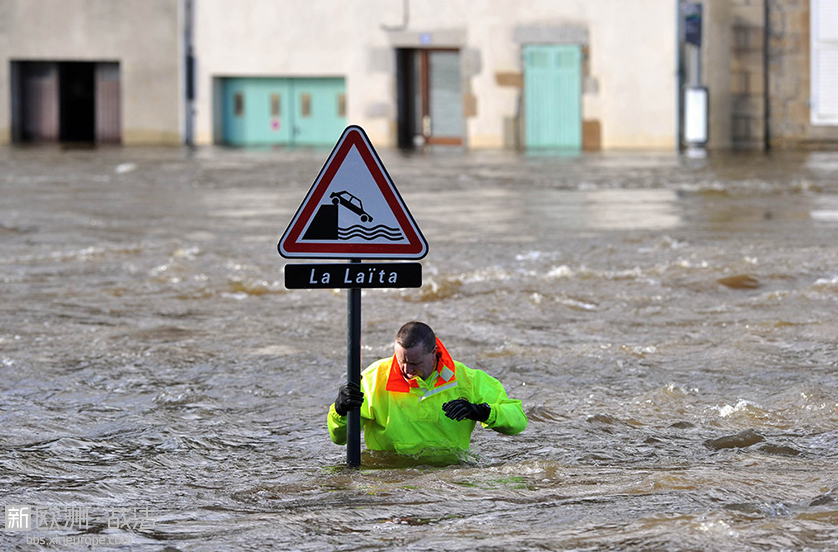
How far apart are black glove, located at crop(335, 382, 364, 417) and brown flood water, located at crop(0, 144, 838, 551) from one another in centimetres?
46

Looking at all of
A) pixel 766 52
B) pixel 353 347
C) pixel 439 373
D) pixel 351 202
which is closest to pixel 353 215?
pixel 351 202

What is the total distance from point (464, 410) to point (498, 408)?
10.8 inches

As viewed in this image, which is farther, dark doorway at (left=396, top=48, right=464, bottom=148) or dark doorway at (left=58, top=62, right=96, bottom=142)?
dark doorway at (left=58, top=62, right=96, bottom=142)

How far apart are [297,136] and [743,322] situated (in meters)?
20.6

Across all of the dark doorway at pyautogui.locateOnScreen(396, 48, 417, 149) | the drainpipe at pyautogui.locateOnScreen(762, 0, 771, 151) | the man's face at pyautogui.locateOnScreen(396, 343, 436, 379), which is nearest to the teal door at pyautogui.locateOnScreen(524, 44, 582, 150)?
the dark doorway at pyautogui.locateOnScreen(396, 48, 417, 149)

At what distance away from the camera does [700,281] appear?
41.8ft

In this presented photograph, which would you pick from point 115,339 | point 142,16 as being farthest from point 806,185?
point 142,16

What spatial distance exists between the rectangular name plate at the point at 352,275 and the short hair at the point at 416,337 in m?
0.43

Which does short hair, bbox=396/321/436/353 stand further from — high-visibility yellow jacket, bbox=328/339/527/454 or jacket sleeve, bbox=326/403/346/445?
jacket sleeve, bbox=326/403/346/445

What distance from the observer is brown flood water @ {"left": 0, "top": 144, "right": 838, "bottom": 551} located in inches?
236

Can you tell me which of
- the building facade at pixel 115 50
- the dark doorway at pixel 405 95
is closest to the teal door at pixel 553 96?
the dark doorway at pixel 405 95

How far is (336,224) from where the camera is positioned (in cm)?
601

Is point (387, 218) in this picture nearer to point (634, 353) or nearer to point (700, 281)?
point (634, 353)

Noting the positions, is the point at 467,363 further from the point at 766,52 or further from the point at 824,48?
the point at 824,48
